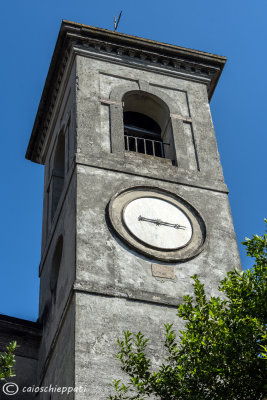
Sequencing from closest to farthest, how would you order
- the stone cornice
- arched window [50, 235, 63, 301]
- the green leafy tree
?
1. the green leafy tree
2. arched window [50, 235, 63, 301]
3. the stone cornice

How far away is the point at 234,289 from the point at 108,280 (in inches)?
166

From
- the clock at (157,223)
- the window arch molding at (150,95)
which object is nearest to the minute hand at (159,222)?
the clock at (157,223)

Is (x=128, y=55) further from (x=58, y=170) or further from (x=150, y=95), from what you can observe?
(x=58, y=170)

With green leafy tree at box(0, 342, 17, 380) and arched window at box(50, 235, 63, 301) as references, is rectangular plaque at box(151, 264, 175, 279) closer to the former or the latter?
arched window at box(50, 235, 63, 301)

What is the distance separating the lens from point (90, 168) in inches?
639

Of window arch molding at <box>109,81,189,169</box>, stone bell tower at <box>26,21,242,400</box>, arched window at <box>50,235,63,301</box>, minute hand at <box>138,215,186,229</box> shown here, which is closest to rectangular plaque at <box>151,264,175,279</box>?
stone bell tower at <box>26,21,242,400</box>

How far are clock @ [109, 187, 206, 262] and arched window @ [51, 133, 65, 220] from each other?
3.65 metres

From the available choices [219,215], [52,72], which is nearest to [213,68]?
[52,72]

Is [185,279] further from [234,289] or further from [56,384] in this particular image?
[234,289]

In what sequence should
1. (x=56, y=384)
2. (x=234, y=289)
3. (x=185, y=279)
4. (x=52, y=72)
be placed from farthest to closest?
(x=52, y=72) → (x=185, y=279) → (x=56, y=384) → (x=234, y=289)

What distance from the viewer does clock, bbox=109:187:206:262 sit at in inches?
590

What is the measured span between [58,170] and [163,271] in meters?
6.29

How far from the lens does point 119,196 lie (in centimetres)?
1581

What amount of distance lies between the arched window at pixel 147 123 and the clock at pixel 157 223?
7.94ft
